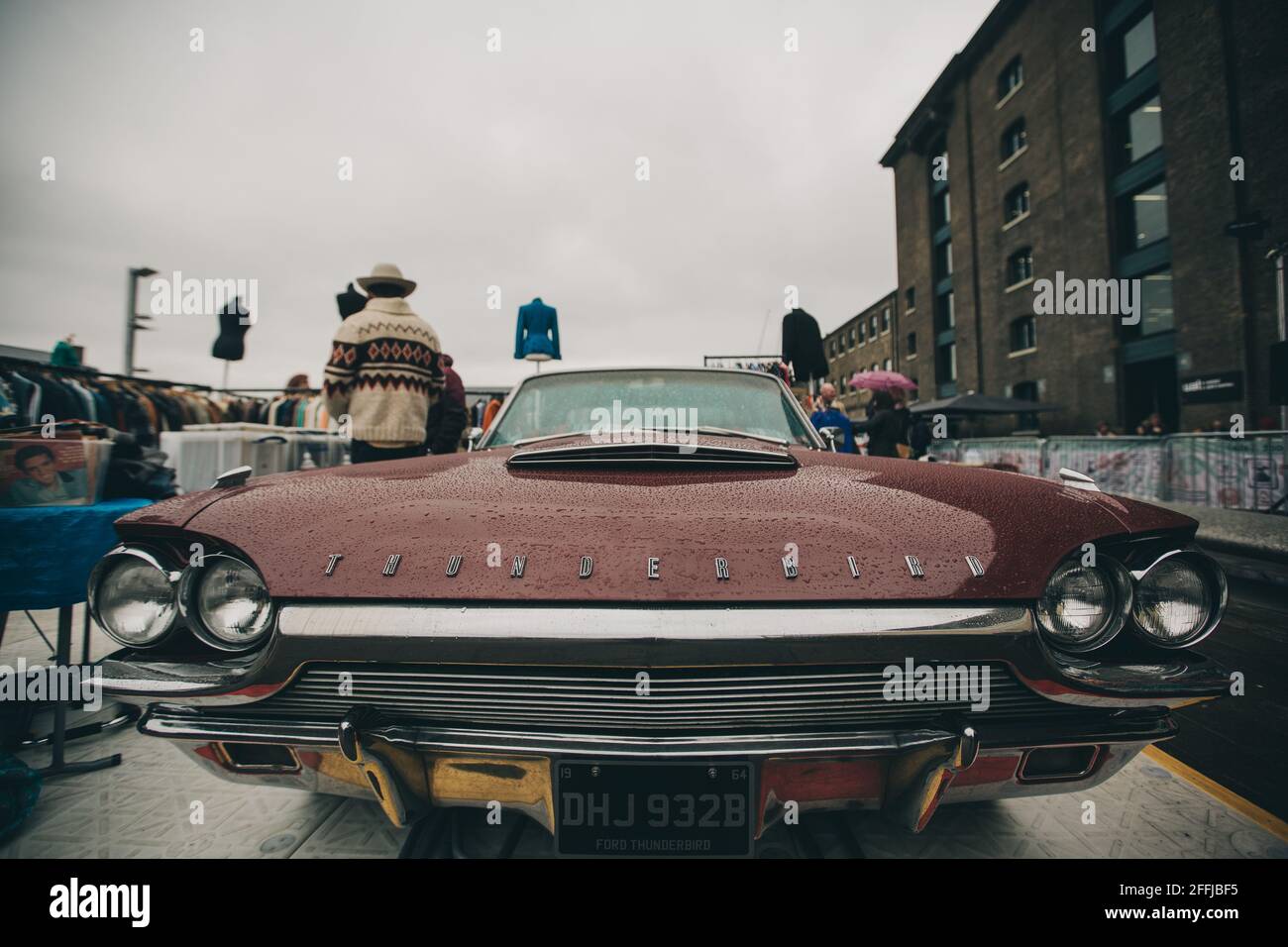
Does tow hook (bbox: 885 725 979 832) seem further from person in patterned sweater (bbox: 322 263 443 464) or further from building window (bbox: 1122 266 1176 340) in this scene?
building window (bbox: 1122 266 1176 340)

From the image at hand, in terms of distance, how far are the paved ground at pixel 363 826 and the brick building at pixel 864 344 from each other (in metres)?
29.5

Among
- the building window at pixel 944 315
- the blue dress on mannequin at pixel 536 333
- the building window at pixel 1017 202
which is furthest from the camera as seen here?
the building window at pixel 944 315

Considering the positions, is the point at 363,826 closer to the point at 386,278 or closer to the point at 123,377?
the point at 386,278

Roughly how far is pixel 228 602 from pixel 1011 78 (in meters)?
28.4

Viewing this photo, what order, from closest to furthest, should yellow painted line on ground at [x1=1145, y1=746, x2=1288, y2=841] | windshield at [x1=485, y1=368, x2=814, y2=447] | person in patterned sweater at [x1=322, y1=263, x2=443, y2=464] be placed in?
yellow painted line on ground at [x1=1145, y1=746, x2=1288, y2=841]
windshield at [x1=485, y1=368, x2=814, y2=447]
person in patterned sweater at [x1=322, y1=263, x2=443, y2=464]

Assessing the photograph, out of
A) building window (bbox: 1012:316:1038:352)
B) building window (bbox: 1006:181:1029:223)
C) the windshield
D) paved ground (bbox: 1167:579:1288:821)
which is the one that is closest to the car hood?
the windshield

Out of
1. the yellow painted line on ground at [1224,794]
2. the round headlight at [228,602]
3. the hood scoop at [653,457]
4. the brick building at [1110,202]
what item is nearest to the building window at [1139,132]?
the brick building at [1110,202]

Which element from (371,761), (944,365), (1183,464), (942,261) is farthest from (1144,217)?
(371,761)

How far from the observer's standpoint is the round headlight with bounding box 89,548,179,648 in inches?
54.1

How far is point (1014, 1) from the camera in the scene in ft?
69.3

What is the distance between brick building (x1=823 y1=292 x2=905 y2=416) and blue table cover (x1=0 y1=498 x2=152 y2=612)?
98.5 feet

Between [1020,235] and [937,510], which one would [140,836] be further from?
[1020,235]

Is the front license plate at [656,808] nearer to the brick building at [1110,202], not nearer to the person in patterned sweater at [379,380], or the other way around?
the person in patterned sweater at [379,380]

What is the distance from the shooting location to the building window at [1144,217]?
16.6m
